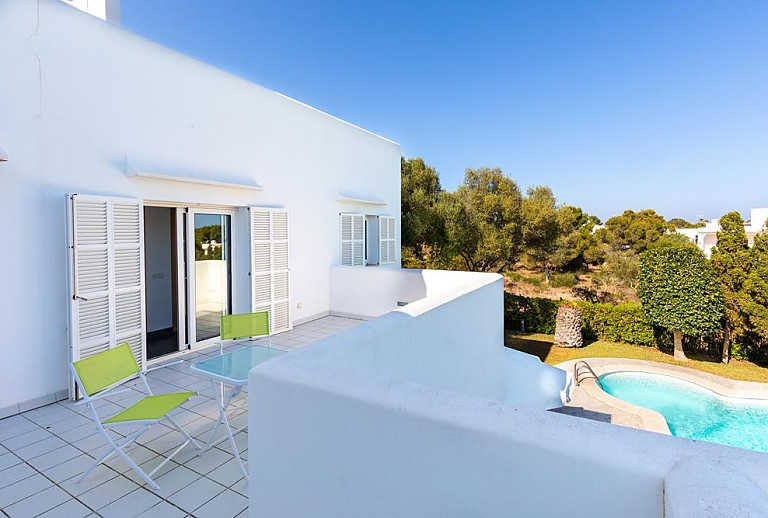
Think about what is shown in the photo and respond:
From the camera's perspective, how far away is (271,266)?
7.54 m

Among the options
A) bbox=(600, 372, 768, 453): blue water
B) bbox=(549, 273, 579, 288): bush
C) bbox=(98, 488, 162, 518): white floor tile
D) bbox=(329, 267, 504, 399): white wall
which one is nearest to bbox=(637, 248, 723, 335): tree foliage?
bbox=(600, 372, 768, 453): blue water

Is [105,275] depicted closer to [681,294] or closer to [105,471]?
[105,471]

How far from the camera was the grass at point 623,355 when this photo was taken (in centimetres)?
1209

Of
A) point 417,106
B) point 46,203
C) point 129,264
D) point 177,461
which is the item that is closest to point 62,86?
point 46,203

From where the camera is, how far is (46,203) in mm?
4652

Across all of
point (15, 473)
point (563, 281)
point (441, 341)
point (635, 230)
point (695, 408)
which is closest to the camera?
point (15, 473)

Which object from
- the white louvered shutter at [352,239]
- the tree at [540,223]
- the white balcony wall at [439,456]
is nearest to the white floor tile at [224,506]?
the white balcony wall at [439,456]

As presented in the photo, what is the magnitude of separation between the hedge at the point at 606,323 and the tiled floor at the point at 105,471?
553 inches

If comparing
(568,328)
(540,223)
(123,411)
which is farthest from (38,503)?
(540,223)

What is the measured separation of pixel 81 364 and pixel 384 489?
2872 millimetres

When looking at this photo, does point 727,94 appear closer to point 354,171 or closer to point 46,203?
point 354,171

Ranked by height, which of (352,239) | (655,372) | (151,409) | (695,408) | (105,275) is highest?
(352,239)

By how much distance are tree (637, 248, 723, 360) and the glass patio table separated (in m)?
14.1

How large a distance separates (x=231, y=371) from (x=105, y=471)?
4.05ft
